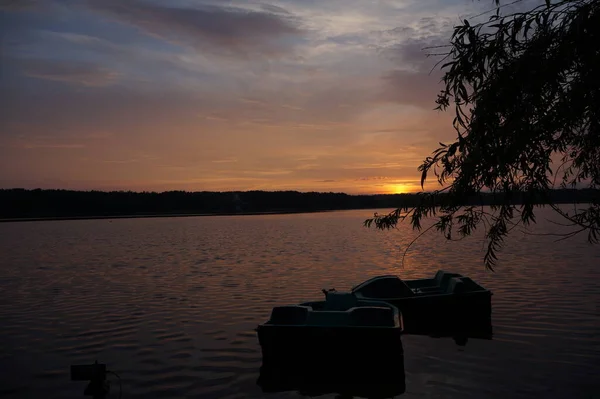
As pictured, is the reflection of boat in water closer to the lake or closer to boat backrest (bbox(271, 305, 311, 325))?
the lake

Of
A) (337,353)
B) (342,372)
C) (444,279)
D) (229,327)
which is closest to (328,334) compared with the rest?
(337,353)

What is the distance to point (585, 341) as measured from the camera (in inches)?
693

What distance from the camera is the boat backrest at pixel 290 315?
15.6 m

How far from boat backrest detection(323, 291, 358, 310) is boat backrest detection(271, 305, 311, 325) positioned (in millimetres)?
2063

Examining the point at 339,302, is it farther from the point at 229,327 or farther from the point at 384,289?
the point at 229,327

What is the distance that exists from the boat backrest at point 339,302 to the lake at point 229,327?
2361 mm

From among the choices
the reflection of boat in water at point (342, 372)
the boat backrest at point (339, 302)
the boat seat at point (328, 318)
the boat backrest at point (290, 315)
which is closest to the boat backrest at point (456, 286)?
the boat backrest at point (339, 302)

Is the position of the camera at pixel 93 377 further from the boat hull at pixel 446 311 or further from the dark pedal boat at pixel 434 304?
the boat hull at pixel 446 311

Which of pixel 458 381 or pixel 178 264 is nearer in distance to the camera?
pixel 458 381

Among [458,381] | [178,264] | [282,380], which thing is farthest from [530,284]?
[178,264]

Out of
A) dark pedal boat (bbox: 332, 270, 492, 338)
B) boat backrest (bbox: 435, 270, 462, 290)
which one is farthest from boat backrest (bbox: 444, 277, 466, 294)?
boat backrest (bbox: 435, 270, 462, 290)

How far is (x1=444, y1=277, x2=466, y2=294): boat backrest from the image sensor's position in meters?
21.6

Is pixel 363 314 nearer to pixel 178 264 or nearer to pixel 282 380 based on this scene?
pixel 282 380

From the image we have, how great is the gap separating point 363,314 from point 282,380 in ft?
9.41
